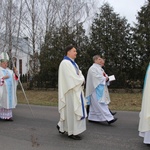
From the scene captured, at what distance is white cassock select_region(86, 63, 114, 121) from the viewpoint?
7755mm

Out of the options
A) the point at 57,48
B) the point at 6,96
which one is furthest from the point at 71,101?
the point at 57,48

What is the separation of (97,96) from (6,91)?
2890 mm

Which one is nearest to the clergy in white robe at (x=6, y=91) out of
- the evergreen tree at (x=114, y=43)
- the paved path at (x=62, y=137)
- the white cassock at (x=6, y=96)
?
the white cassock at (x=6, y=96)

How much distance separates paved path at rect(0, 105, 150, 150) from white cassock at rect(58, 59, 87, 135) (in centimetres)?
31

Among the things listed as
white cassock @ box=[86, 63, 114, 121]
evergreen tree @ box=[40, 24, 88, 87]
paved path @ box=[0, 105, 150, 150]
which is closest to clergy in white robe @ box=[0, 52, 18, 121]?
paved path @ box=[0, 105, 150, 150]

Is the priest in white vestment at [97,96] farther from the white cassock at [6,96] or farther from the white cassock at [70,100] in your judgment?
the white cassock at [6,96]

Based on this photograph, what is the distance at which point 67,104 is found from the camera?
20.4 ft

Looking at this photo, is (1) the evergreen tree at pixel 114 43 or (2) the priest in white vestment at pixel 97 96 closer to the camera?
(2) the priest in white vestment at pixel 97 96

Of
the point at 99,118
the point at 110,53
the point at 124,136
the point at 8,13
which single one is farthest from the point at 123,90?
the point at 8,13

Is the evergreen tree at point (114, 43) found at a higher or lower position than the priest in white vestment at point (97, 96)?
higher

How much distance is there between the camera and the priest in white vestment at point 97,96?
25.4ft

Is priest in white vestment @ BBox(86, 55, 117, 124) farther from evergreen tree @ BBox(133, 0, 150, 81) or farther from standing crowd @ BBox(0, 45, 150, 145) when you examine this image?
evergreen tree @ BBox(133, 0, 150, 81)

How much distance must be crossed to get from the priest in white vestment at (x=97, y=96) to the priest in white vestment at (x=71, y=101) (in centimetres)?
155

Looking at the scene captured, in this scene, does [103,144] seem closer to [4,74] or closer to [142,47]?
[4,74]
